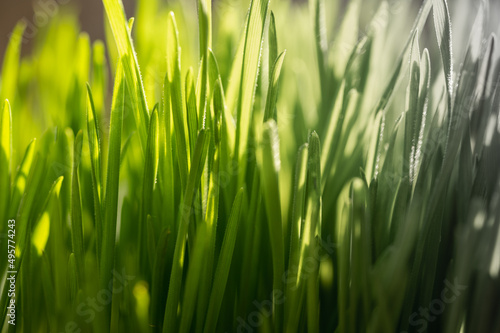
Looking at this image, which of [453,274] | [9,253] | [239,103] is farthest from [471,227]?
[9,253]

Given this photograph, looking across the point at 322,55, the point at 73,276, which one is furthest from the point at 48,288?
the point at 322,55

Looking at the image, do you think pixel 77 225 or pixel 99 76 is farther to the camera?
pixel 99 76

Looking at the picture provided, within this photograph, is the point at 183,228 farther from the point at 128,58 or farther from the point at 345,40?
the point at 345,40

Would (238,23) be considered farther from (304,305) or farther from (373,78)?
(304,305)

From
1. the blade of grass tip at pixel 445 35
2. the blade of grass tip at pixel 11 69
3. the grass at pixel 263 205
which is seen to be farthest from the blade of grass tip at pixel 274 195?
the blade of grass tip at pixel 11 69

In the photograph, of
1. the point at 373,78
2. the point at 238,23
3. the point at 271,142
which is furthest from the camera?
the point at 238,23

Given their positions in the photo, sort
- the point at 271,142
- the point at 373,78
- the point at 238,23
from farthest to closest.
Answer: the point at 238,23 < the point at 373,78 < the point at 271,142
